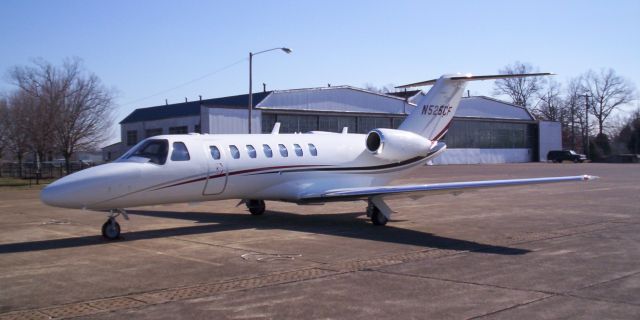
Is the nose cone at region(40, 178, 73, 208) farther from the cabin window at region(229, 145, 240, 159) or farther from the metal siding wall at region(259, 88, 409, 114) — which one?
the metal siding wall at region(259, 88, 409, 114)

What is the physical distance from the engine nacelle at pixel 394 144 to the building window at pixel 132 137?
4411 cm

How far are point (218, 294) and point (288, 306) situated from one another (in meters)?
1.19

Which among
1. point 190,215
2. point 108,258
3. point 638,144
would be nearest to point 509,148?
point 638,144

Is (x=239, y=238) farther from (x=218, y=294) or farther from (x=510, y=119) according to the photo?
(x=510, y=119)

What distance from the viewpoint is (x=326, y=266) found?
1002 cm

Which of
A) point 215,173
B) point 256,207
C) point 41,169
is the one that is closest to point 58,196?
point 215,173

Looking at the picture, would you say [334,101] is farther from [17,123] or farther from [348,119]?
[17,123]

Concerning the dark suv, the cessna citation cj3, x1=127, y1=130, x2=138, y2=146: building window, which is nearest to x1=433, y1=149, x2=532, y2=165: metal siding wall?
the dark suv

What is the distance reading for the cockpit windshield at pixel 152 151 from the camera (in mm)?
13680

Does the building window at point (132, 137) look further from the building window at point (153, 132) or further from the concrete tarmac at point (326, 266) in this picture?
the concrete tarmac at point (326, 266)

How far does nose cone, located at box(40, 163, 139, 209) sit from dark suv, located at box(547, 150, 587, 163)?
70.3m

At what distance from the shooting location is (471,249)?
37.9 feet

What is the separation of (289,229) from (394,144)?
4344 millimetres

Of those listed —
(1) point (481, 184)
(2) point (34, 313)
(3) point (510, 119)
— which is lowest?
(2) point (34, 313)
